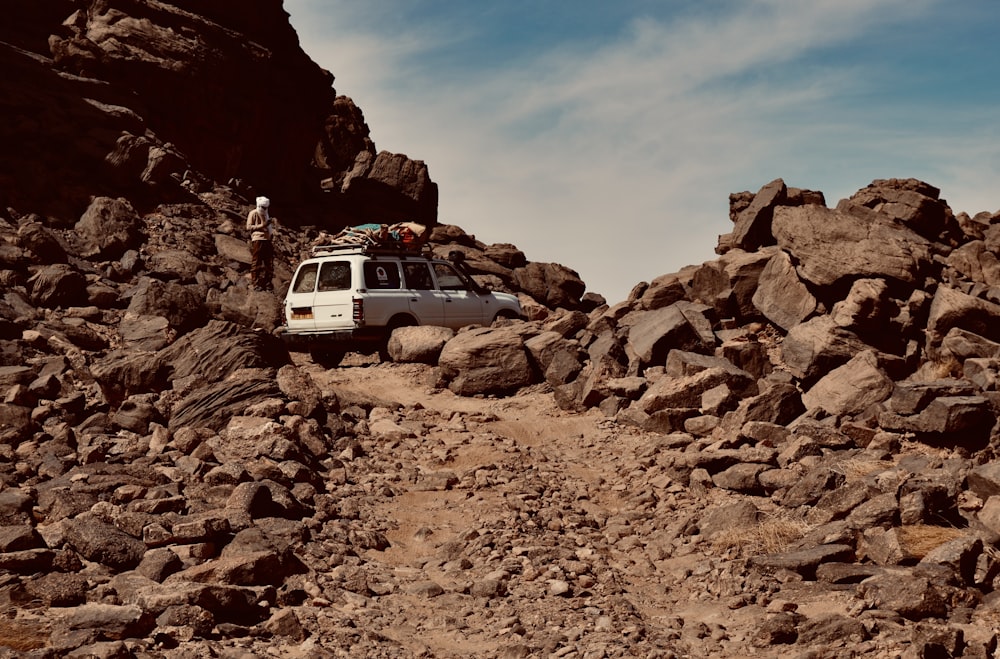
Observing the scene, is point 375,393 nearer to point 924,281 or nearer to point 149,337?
point 149,337

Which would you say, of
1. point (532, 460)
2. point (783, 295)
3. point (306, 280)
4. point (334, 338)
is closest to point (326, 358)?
point (334, 338)

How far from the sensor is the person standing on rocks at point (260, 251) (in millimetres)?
23703

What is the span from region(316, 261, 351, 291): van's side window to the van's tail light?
1.46ft

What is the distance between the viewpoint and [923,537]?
990cm

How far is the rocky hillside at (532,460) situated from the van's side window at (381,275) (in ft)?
3.49

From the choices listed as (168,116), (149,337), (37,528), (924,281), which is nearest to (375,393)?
(149,337)

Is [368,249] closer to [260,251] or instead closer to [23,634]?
[260,251]

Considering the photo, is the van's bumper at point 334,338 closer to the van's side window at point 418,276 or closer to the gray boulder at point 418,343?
the gray boulder at point 418,343

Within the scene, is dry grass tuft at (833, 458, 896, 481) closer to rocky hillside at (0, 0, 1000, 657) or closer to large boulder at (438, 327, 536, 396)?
rocky hillside at (0, 0, 1000, 657)

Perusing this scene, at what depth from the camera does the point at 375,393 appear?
17.3 metres

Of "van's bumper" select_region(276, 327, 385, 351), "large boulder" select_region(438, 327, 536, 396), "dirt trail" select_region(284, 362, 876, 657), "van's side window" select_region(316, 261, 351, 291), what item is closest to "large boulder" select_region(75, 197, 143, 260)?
"van's bumper" select_region(276, 327, 385, 351)

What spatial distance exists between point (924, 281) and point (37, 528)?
14380 millimetres

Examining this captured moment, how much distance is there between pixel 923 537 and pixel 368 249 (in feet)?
39.1

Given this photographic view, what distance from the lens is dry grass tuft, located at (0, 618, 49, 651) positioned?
26.4ft
